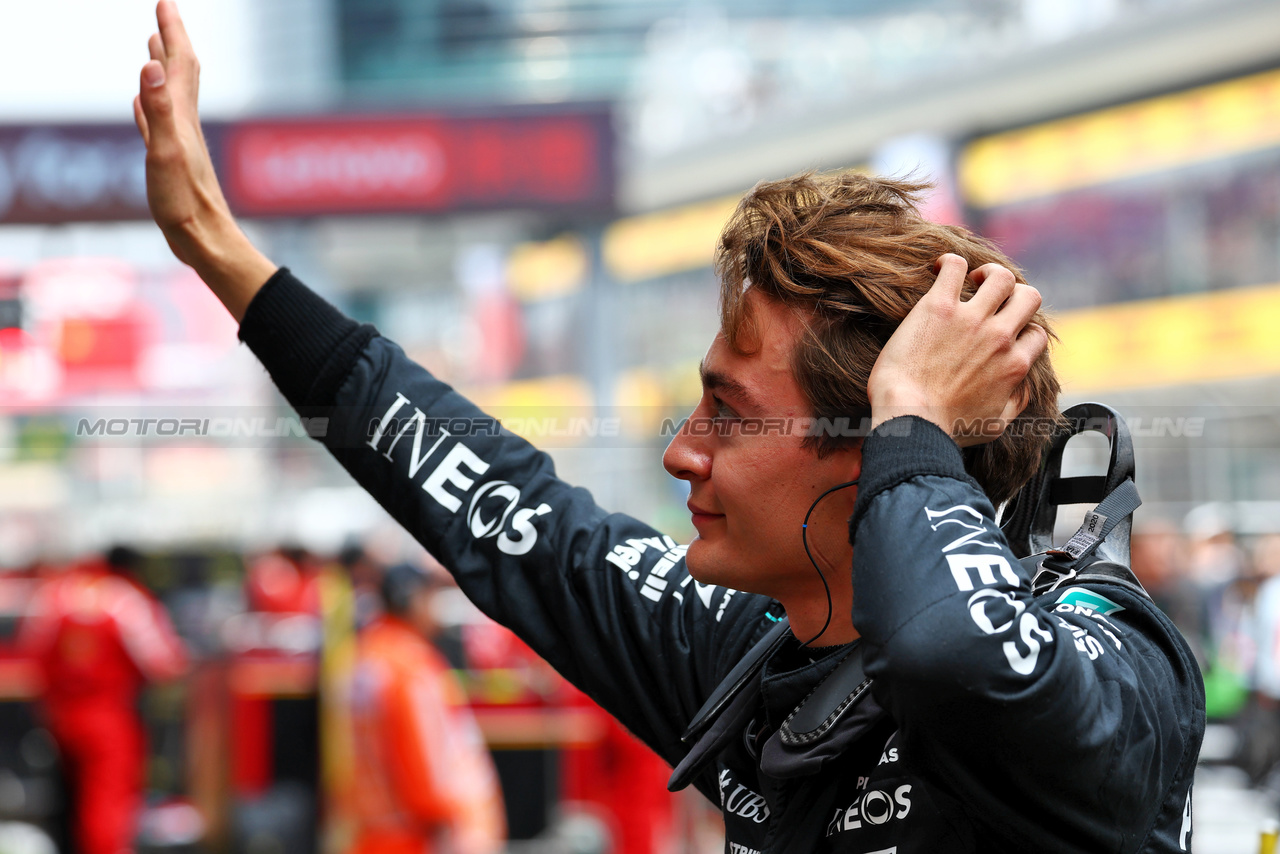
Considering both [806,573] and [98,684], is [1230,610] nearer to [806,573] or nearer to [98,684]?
[98,684]

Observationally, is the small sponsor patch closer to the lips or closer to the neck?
the neck

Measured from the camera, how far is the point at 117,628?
7.05 metres

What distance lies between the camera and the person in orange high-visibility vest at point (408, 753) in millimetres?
4809

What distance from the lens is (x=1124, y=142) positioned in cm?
1094

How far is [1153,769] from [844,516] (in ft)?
1.38

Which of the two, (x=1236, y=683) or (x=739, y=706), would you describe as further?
(x=1236, y=683)

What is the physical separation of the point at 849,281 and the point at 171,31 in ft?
3.30

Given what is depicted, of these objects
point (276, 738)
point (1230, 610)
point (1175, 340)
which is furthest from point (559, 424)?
point (1175, 340)

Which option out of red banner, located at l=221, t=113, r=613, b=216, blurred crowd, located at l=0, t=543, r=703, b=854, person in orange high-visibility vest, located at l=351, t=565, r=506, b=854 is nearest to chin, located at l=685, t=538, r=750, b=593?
person in orange high-visibility vest, located at l=351, t=565, r=506, b=854

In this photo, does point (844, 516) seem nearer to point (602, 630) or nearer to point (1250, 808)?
point (602, 630)

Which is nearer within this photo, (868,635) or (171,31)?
(868,635)

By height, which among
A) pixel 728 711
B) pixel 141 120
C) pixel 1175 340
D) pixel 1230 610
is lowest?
pixel 1230 610

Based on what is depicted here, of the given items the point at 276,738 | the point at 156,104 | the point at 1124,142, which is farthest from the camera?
the point at 1124,142

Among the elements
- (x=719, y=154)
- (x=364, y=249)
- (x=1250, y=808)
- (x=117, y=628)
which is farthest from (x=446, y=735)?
(x=719, y=154)
